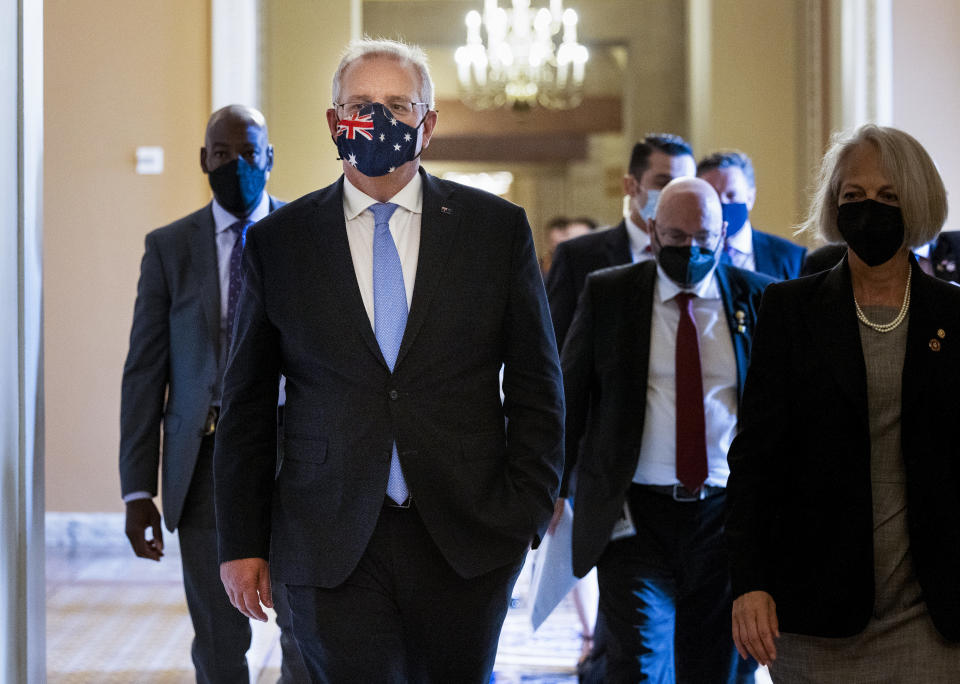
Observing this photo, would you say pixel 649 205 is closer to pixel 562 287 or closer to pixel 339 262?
pixel 562 287

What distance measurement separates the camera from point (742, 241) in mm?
4438

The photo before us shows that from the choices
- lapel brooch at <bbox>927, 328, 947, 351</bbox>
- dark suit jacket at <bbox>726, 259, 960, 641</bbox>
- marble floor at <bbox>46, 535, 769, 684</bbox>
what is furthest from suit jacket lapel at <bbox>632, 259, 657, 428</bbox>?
marble floor at <bbox>46, 535, 769, 684</bbox>

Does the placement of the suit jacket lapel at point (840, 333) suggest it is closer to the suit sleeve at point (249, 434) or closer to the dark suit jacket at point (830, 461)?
the dark suit jacket at point (830, 461)

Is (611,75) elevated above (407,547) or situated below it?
above

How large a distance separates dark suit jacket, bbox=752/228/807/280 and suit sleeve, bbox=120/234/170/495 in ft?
6.59

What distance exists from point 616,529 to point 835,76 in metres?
4.72

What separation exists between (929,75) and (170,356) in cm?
421

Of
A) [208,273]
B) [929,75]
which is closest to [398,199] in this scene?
[208,273]

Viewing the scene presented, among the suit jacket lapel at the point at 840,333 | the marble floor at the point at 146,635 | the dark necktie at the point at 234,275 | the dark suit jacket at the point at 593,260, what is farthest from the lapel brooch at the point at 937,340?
the marble floor at the point at 146,635

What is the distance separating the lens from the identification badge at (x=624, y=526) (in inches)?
128

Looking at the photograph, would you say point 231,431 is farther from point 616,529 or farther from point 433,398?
point 616,529

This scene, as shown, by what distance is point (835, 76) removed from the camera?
7219mm

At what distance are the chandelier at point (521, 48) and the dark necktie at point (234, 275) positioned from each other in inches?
255

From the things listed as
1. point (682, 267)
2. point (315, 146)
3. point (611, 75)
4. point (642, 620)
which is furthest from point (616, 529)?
point (611, 75)
